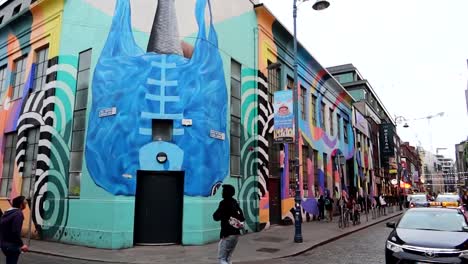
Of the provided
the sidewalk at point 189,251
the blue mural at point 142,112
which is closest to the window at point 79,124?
the blue mural at point 142,112

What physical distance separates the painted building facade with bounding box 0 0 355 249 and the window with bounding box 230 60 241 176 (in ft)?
0.16

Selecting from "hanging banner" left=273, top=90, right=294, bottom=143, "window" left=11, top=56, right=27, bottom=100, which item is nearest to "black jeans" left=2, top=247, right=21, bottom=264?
"hanging banner" left=273, top=90, right=294, bottom=143

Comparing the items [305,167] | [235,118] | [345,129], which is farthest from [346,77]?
[235,118]

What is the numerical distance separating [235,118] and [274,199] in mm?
5212

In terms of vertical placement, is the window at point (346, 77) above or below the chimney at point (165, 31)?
above

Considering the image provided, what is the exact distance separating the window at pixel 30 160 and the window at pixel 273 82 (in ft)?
37.9

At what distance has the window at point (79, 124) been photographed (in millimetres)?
14508

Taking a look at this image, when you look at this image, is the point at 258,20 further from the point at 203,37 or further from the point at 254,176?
the point at 254,176

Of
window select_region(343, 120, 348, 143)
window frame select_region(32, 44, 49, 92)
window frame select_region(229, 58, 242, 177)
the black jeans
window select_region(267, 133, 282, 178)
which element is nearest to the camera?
the black jeans

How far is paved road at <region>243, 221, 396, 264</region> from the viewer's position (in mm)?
10852

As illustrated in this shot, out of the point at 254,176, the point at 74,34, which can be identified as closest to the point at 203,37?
the point at 74,34

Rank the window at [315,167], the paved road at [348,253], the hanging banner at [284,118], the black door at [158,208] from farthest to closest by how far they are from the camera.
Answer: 1. the window at [315,167]
2. the hanging banner at [284,118]
3. the black door at [158,208]
4. the paved road at [348,253]

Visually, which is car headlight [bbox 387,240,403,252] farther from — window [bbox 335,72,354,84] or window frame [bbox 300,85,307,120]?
window [bbox 335,72,354,84]

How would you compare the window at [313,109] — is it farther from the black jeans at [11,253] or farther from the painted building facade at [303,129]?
the black jeans at [11,253]
